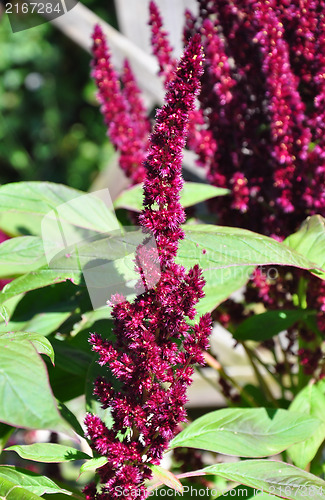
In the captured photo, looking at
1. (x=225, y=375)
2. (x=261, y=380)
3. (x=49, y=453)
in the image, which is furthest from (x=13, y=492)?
(x=261, y=380)

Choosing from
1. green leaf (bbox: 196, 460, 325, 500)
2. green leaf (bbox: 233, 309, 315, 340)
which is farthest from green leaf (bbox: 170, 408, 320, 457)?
green leaf (bbox: 233, 309, 315, 340)

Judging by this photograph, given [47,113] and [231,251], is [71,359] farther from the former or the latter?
[47,113]

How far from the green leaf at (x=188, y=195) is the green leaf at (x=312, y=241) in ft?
0.53

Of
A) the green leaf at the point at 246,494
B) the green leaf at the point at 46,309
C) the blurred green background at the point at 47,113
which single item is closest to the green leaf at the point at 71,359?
the green leaf at the point at 46,309

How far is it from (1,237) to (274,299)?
0.84 metres

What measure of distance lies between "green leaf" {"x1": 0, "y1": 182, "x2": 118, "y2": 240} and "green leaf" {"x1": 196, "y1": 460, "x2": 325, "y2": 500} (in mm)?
355

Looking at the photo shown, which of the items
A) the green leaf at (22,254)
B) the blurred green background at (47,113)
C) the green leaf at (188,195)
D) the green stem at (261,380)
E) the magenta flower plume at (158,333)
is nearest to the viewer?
the magenta flower plume at (158,333)

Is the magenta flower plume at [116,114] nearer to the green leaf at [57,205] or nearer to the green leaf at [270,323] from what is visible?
the green leaf at [57,205]

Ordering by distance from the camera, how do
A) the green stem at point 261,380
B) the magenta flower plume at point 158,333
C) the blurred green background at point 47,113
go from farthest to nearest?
1. the blurred green background at point 47,113
2. the green stem at point 261,380
3. the magenta flower plume at point 158,333

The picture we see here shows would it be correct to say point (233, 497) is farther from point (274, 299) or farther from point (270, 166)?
point (270, 166)

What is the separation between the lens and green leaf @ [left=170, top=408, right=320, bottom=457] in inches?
27.9

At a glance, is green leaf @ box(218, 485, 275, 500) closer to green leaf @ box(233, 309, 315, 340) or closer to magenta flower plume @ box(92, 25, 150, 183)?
green leaf @ box(233, 309, 315, 340)

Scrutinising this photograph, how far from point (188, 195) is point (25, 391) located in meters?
0.49

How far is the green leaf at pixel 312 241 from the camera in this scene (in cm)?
70
